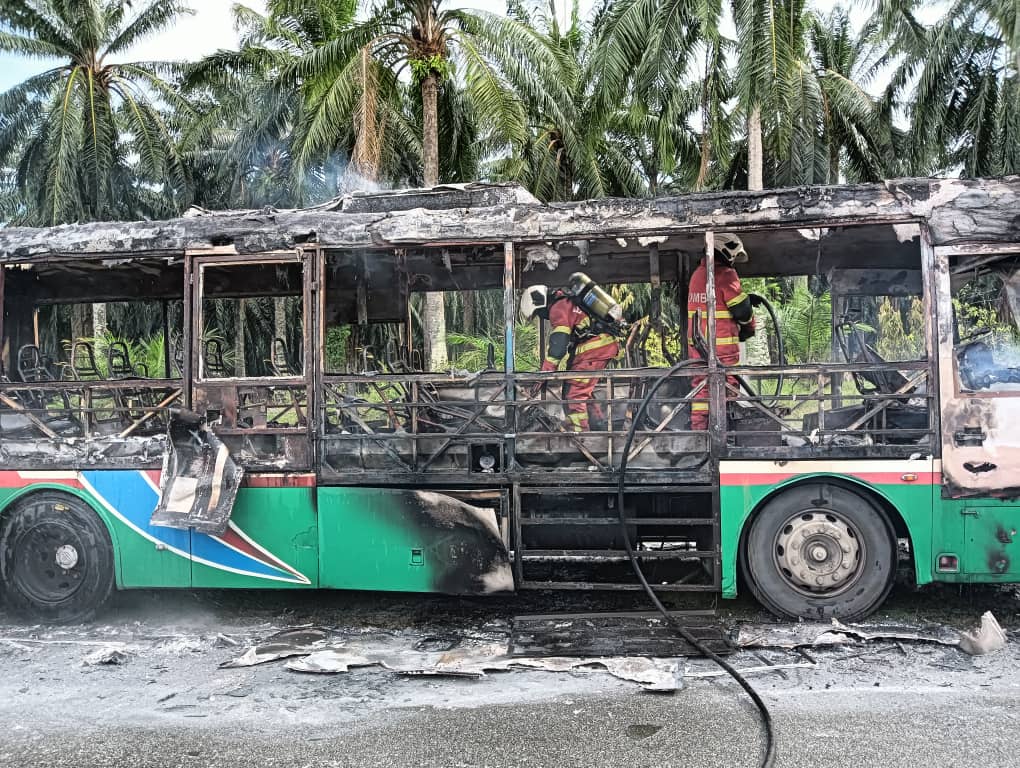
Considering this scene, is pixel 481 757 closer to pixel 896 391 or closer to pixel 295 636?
pixel 295 636

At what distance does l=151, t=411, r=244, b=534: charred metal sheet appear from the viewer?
19.2 feet

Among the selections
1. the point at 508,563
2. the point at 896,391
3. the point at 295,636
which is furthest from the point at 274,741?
the point at 896,391

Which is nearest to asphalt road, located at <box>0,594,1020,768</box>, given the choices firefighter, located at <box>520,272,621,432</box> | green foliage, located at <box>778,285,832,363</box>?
firefighter, located at <box>520,272,621,432</box>

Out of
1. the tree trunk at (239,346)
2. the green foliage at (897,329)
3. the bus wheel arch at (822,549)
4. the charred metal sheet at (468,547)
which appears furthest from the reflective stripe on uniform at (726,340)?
the tree trunk at (239,346)

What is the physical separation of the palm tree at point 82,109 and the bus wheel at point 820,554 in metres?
16.7

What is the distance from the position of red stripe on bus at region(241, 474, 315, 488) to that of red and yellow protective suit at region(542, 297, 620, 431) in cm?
194

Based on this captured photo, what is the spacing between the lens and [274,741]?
3.95 meters

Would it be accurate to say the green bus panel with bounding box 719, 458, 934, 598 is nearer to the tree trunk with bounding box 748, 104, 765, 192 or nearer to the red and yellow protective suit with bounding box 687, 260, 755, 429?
the red and yellow protective suit with bounding box 687, 260, 755, 429

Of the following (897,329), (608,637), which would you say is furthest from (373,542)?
(897,329)

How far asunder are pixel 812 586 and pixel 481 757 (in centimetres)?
290

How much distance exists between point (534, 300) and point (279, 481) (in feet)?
8.63

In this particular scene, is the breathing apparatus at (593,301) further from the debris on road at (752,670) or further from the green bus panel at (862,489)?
the debris on road at (752,670)

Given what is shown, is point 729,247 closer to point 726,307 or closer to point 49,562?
point 726,307

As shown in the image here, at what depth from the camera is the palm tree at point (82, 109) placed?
61.3ft
